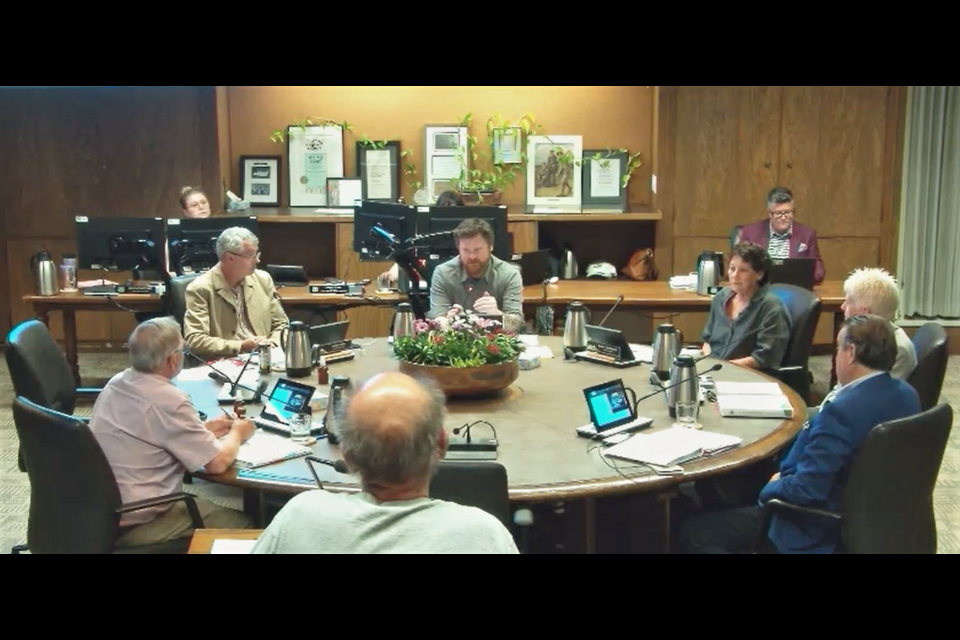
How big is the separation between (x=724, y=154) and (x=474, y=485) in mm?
5668

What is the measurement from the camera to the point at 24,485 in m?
5.22

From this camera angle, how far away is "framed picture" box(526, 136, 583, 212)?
8.26 meters

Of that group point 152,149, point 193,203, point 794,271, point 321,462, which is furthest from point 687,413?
point 152,149

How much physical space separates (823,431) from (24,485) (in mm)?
3910

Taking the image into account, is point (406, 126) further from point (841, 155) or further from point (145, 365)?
point (145, 365)

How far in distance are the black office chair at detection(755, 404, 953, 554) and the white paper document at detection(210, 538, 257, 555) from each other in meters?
1.59

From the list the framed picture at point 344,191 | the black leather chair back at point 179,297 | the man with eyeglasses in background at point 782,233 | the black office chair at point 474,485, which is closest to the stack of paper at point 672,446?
the black office chair at point 474,485

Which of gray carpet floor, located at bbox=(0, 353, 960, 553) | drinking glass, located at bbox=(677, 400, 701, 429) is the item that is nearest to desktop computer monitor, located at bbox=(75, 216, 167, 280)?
gray carpet floor, located at bbox=(0, 353, 960, 553)

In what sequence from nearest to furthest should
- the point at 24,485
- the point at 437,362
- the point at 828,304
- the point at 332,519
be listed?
the point at 332,519 → the point at 437,362 → the point at 24,485 → the point at 828,304

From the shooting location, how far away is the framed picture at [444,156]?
828 cm

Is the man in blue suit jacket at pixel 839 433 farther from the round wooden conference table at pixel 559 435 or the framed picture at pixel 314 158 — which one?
the framed picture at pixel 314 158

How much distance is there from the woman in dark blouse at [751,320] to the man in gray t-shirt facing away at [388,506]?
10.2 ft

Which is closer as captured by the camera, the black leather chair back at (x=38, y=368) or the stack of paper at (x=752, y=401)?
the stack of paper at (x=752, y=401)

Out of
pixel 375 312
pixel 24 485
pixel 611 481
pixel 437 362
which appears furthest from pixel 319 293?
pixel 611 481
